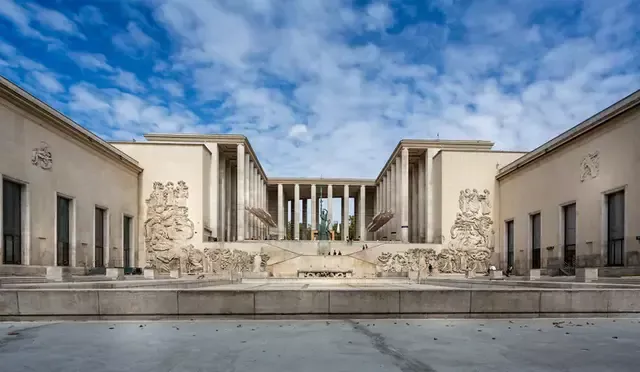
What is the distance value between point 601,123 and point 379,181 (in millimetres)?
37959

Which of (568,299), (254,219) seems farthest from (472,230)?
(568,299)

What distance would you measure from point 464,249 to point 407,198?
900cm

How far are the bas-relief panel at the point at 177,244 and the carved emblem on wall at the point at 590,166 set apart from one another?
2132 centimetres

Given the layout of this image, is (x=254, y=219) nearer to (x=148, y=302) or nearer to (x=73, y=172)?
(x=73, y=172)

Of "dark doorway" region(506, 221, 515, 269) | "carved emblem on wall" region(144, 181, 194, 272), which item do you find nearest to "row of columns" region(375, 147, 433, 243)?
"dark doorway" region(506, 221, 515, 269)

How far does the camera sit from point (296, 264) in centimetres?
2961

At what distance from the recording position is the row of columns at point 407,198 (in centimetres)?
4259

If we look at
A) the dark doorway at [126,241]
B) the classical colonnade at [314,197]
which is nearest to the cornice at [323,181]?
the classical colonnade at [314,197]

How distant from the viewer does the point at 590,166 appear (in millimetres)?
24859

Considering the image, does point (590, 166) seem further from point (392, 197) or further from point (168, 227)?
point (168, 227)

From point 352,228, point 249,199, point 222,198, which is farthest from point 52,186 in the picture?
point 352,228

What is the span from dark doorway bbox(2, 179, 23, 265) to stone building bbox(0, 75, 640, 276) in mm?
78

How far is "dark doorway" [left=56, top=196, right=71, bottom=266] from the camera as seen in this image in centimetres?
2469

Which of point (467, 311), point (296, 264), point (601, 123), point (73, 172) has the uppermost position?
point (601, 123)
